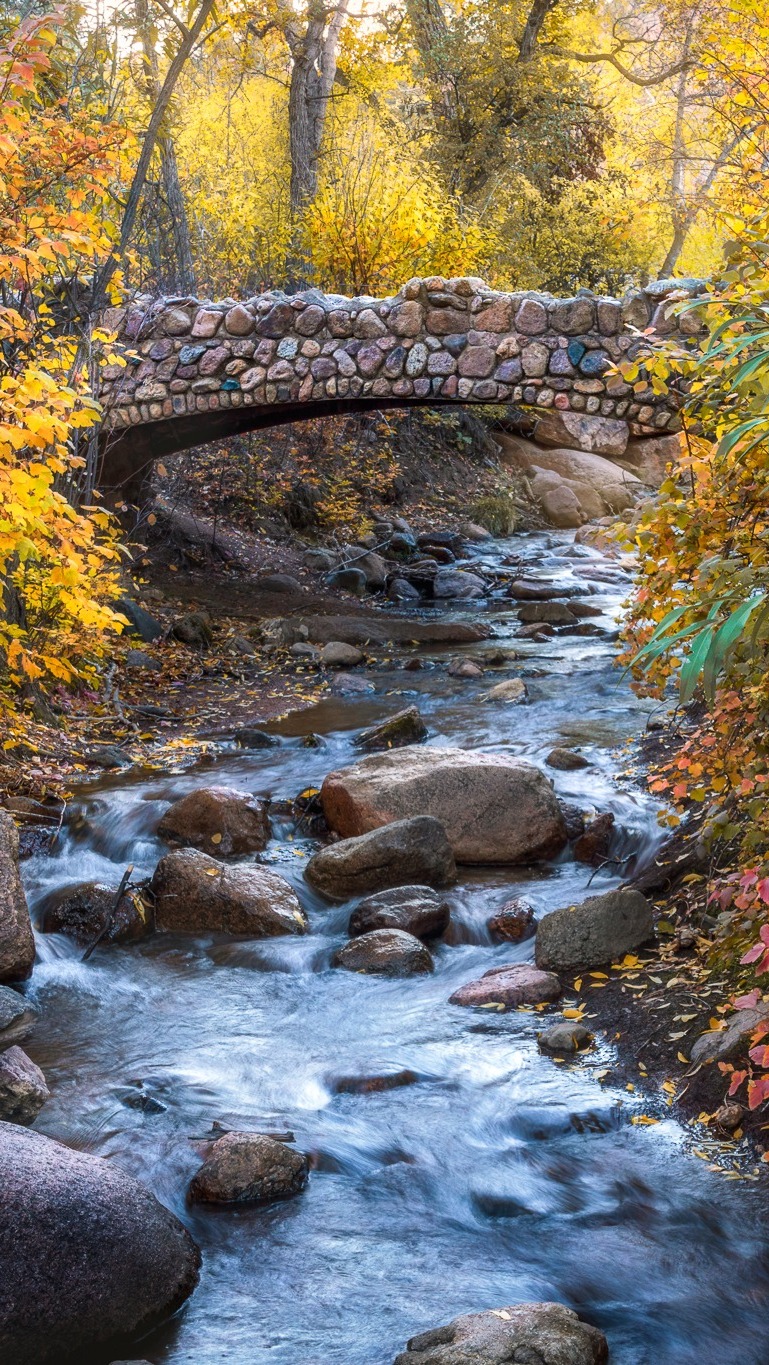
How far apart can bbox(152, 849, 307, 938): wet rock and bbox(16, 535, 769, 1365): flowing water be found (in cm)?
9

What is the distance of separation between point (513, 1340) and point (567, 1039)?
158 cm

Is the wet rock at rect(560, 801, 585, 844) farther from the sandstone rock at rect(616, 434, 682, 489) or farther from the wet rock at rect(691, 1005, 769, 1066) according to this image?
the sandstone rock at rect(616, 434, 682, 489)

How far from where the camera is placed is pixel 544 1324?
260cm

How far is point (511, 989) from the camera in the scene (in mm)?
4492

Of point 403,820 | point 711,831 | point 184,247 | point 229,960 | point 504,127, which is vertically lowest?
point 229,960

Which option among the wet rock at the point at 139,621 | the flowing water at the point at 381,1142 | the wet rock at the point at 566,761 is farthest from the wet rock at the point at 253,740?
the wet rock at the point at 139,621

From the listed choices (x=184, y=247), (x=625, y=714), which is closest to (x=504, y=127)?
(x=184, y=247)

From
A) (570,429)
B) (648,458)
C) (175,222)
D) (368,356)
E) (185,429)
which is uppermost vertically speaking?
(175,222)

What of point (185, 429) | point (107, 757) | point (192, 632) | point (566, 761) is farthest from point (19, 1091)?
point (185, 429)

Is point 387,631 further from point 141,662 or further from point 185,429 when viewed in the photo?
point 141,662

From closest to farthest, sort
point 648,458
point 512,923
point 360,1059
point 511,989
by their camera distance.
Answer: point 360,1059
point 511,989
point 512,923
point 648,458

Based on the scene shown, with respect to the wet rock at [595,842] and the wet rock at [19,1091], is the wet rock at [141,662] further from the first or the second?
the wet rock at [19,1091]

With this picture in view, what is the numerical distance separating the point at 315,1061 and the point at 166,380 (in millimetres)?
7515

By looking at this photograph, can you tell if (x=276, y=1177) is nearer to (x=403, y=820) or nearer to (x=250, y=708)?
(x=403, y=820)
